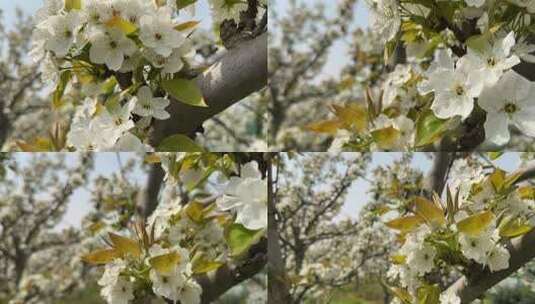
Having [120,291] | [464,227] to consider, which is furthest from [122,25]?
[464,227]

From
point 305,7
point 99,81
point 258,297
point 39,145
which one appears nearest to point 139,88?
point 99,81

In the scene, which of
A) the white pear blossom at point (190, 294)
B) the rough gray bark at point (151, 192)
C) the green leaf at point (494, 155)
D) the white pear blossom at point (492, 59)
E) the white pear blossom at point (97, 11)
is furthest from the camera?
the rough gray bark at point (151, 192)

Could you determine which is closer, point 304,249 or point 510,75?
Answer: point 510,75

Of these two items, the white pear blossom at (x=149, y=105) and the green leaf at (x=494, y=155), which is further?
the green leaf at (x=494, y=155)

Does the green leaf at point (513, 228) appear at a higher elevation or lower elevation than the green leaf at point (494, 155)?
higher

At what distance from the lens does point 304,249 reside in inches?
51.7

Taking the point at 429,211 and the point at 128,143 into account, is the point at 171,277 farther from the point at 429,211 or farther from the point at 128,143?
the point at 429,211

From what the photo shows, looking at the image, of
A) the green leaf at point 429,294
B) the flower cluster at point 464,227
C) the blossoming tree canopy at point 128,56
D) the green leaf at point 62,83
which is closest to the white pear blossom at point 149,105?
the blossoming tree canopy at point 128,56

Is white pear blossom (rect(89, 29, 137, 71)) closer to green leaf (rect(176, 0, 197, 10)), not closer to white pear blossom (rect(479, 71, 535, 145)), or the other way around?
green leaf (rect(176, 0, 197, 10))

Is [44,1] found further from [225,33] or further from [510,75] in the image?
[510,75]

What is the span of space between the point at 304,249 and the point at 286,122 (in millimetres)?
2191

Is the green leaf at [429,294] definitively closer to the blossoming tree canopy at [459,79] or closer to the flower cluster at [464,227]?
the flower cluster at [464,227]

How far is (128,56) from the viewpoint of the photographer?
0.80 m

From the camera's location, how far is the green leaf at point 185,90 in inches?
31.1
